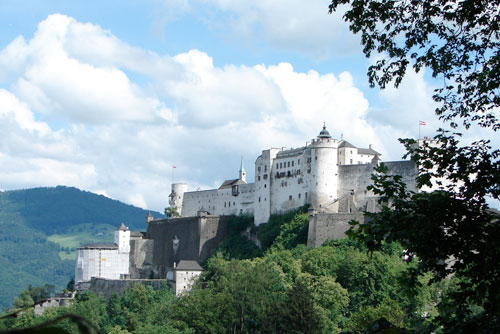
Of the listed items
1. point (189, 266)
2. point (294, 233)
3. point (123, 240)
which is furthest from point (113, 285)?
point (294, 233)

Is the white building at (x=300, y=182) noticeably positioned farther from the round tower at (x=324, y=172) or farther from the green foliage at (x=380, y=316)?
the green foliage at (x=380, y=316)

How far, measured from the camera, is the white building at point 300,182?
3211 inches

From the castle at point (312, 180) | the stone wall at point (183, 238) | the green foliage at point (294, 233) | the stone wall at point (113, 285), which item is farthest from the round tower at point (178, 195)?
the green foliage at point (294, 233)

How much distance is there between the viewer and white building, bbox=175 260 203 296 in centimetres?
8519

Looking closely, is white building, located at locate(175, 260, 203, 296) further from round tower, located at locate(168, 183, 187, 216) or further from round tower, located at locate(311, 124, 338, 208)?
round tower, located at locate(168, 183, 187, 216)

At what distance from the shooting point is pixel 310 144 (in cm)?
8462

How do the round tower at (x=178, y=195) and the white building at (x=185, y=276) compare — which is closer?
the white building at (x=185, y=276)

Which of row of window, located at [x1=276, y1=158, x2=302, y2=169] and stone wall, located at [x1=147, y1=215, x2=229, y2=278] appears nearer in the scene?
row of window, located at [x1=276, y1=158, x2=302, y2=169]

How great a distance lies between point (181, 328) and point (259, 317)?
9.46m

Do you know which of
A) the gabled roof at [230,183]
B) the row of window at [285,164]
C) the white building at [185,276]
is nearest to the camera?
the white building at [185,276]

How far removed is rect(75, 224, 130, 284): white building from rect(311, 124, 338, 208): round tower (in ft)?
83.7

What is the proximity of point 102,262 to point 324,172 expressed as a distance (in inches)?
1110

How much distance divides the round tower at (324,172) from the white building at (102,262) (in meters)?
25.5

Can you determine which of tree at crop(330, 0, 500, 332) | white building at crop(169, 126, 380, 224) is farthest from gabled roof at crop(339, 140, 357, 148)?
tree at crop(330, 0, 500, 332)
